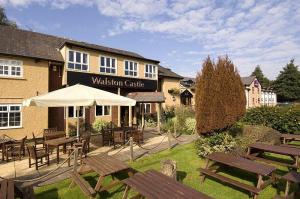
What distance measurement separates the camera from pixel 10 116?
49.3ft

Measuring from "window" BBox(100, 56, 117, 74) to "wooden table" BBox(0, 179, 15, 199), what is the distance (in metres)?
15.1

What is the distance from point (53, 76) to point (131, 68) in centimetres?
742

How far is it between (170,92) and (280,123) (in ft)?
45.8

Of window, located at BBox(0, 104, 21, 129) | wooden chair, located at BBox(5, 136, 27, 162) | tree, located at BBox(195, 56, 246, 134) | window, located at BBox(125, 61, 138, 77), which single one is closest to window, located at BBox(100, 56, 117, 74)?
window, located at BBox(125, 61, 138, 77)

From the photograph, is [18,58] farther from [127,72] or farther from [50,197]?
[50,197]

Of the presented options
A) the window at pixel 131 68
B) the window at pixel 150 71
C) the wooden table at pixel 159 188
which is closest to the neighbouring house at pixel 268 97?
the window at pixel 150 71

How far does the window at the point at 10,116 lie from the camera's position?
14.7 m

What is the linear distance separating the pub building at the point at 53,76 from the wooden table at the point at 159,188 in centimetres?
1227

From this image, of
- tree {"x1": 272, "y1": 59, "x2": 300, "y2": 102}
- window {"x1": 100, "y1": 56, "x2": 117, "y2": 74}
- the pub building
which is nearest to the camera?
the pub building

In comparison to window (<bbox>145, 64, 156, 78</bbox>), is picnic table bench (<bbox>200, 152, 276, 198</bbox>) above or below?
below

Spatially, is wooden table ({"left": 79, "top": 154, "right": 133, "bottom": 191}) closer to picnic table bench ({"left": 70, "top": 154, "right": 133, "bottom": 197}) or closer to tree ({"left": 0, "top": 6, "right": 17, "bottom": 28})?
picnic table bench ({"left": 70, "top": 154, "right": 133, "bottom": 197})

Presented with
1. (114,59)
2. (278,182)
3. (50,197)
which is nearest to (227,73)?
(278,182)

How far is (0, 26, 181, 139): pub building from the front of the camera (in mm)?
15190

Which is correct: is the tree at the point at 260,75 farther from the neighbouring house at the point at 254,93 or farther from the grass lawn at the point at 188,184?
the grass lawn at the point at 188,184
